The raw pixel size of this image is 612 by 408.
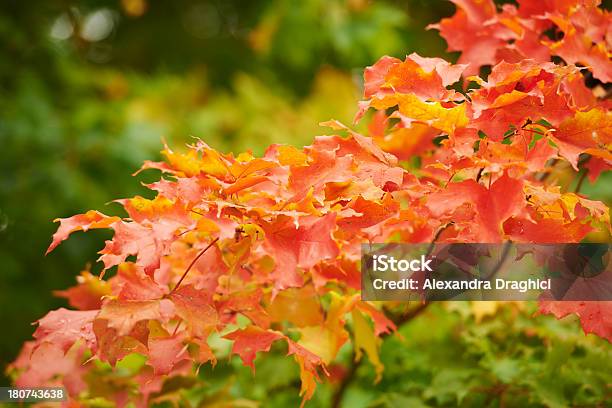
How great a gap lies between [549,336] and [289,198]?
0.77 metres

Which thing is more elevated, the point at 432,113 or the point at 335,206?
the point at 432,113

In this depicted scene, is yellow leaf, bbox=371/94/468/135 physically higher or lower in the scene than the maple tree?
higher

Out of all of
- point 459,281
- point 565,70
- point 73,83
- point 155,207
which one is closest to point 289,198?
point 155,207

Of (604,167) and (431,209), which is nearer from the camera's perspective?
(431,209)

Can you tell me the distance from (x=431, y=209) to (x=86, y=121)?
2455mm

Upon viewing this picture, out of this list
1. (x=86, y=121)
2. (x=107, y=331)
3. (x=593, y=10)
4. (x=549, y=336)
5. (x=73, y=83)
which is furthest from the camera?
(x=73, y=83)

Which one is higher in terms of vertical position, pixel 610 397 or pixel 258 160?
pixel 258 160

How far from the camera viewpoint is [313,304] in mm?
1224

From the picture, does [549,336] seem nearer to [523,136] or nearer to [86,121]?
[523,136]

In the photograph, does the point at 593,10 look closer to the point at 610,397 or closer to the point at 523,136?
the point at 523,136

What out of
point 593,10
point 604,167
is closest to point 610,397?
point 604,167

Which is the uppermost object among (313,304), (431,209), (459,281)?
(431,209)

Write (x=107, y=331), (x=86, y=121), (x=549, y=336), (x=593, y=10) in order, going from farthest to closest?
(x=86, y=121) → (x=549, y=336) → (x=593, y=10) → (x=107, y=331)

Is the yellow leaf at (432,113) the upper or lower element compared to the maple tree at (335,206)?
upper
